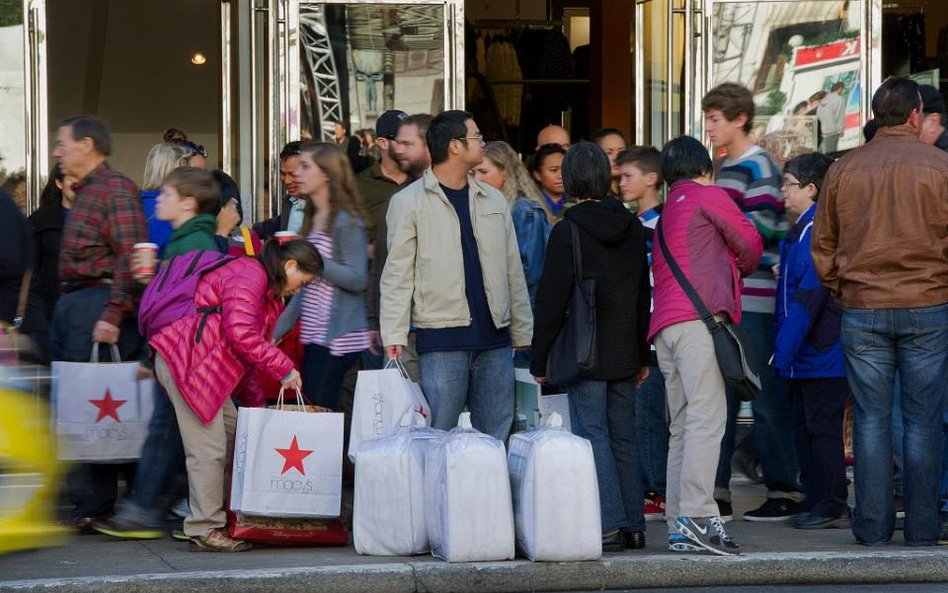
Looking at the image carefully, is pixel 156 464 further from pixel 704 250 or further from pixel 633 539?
pixel 704 250

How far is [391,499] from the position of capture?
7.45 m

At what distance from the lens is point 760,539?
814 centimetres

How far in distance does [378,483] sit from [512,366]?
3.46 ft

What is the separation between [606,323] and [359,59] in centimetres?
470

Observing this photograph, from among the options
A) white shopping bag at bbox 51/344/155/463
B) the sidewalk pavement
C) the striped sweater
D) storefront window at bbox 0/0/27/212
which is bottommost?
the sidewalk pavement

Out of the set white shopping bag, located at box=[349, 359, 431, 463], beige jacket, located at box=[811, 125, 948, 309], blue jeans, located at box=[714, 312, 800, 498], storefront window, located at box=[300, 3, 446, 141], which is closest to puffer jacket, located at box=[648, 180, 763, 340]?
beige jacket, located at box=[811, 125, 948, 309]

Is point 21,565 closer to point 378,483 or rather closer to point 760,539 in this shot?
point 378,483

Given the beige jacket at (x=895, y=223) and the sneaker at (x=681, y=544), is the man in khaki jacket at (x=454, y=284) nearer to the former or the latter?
the sneaker at (x=681, y=544)

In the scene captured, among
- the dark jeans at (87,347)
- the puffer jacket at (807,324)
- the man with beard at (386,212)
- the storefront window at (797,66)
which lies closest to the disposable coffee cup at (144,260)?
the dark jeans at (87,347)

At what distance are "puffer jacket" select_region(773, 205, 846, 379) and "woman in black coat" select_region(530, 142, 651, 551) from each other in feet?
3.40

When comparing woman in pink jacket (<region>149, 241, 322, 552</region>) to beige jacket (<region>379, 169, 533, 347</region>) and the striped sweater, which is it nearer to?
beige jacket (<region>379, 169, 533, 347</region>)

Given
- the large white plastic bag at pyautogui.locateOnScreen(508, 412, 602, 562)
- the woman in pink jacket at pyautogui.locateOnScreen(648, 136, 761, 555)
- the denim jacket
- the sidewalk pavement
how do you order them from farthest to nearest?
the denim jacket < the woman in pink jacket at pyautogui.locateOnScreen(648, 136, 761, 555) < the large white plastic bag at pyautogui.locateOnScreen(508, 412, 602, 562) < the sidewalk pavement

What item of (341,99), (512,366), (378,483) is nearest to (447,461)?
(378,483)

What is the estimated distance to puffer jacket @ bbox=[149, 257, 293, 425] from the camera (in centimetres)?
762
